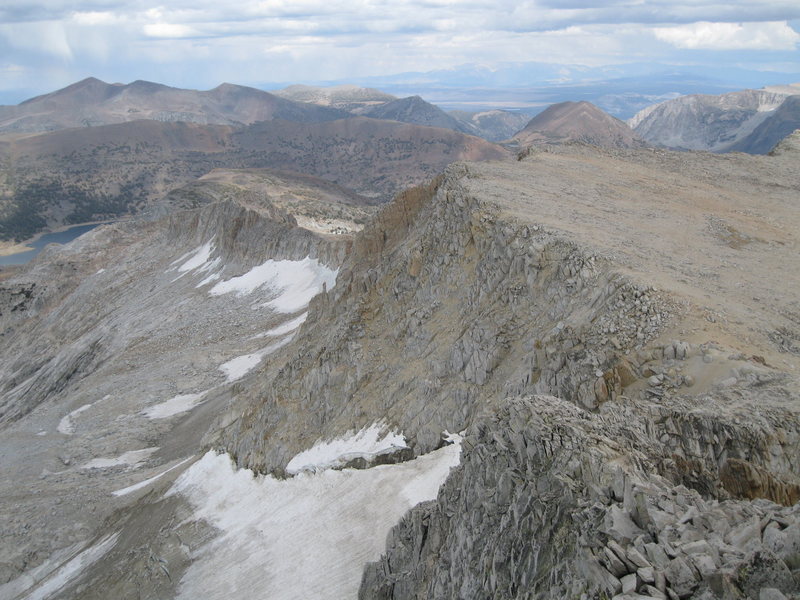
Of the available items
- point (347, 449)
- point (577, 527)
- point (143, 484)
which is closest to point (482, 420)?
point (577, 527)

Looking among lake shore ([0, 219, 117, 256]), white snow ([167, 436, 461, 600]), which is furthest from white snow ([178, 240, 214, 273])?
lake shore ([0, 219, 117, 256])

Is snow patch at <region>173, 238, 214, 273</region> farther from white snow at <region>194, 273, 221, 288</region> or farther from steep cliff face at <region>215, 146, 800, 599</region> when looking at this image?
steep cliff face at <region>215, 146, 800, 599</region>

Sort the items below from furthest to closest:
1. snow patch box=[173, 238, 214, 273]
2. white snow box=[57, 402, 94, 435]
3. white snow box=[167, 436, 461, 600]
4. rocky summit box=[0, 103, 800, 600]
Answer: snow patch box=[173, 238, 214, 273], white snow box=[57, 402, 94, 435], white snow box=[167, 436, 461, 600], rocky summit box=[0, 103, 800, 600]

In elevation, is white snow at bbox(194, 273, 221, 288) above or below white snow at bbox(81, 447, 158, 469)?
above

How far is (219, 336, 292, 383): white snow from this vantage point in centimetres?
4272

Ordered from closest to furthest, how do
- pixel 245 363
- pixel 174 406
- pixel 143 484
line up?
pixel 143 484
pixel 174 406
pixel 245 363


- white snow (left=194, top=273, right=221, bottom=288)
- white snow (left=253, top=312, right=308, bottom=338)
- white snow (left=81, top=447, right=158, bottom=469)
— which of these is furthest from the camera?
white snow (left=194, top=273, right=221, bottom=288)

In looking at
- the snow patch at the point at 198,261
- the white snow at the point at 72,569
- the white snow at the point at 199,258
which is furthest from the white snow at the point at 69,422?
the white snow at the point at 199,258

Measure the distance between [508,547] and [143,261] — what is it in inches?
2927

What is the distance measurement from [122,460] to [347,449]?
64.6 ft

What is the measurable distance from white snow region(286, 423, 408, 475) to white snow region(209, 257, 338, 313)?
25359 mm

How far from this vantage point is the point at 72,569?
26.6 metres

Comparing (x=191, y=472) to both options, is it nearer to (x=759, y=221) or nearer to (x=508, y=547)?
(x=508, y=547)

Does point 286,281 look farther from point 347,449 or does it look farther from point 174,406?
point 347,449
